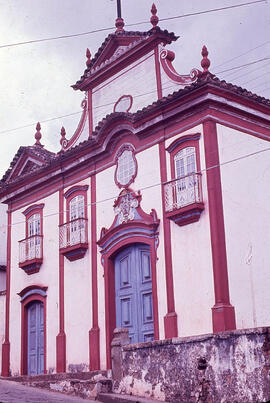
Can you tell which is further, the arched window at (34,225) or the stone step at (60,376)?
the arched window at (34,225)

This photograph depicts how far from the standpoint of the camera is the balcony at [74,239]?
16828mm

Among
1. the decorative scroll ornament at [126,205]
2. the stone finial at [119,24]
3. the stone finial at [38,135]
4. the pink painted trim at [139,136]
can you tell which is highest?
the stone finial at [119,24]

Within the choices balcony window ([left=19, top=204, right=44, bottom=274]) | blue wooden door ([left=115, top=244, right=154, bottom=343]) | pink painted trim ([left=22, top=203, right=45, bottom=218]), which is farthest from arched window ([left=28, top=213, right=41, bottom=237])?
blue wooden door ([left=115, top=244, right=154, bottom=343])

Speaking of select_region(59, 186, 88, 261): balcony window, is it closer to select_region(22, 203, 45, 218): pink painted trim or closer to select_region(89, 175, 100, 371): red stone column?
select_region(89, 175, 100, 371): red stone column

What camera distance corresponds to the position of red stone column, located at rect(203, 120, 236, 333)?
12859 millimetres

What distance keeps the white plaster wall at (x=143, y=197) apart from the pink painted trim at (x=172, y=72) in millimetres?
1793

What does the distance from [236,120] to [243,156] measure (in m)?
0.89

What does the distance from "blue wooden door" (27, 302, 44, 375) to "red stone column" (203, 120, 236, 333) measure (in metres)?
7.21

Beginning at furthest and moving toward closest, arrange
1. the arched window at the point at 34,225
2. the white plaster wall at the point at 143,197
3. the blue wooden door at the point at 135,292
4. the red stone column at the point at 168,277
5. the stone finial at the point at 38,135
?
the stone finial at the point at 38,135 → the arched window at the point at 34,225 → the blue wooden door at the point at 135,292 → the white plaster wall at the point at 143,197 → the red stone column at the point at 168,277

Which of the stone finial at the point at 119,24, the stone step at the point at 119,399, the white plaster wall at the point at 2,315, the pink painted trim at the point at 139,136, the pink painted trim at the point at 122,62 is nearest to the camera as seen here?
the stone step at the point at 119,399

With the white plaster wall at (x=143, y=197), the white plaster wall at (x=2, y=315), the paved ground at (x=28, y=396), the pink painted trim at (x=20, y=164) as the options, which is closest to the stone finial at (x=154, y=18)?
the white plaster wall at (x=143, y=197)

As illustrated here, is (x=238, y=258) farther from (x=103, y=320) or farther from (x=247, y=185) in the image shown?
(x=103, y=320)

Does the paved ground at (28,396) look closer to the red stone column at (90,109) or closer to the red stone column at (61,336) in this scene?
the red stone column at (61,336)

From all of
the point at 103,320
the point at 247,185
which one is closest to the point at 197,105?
the point at 247,185
